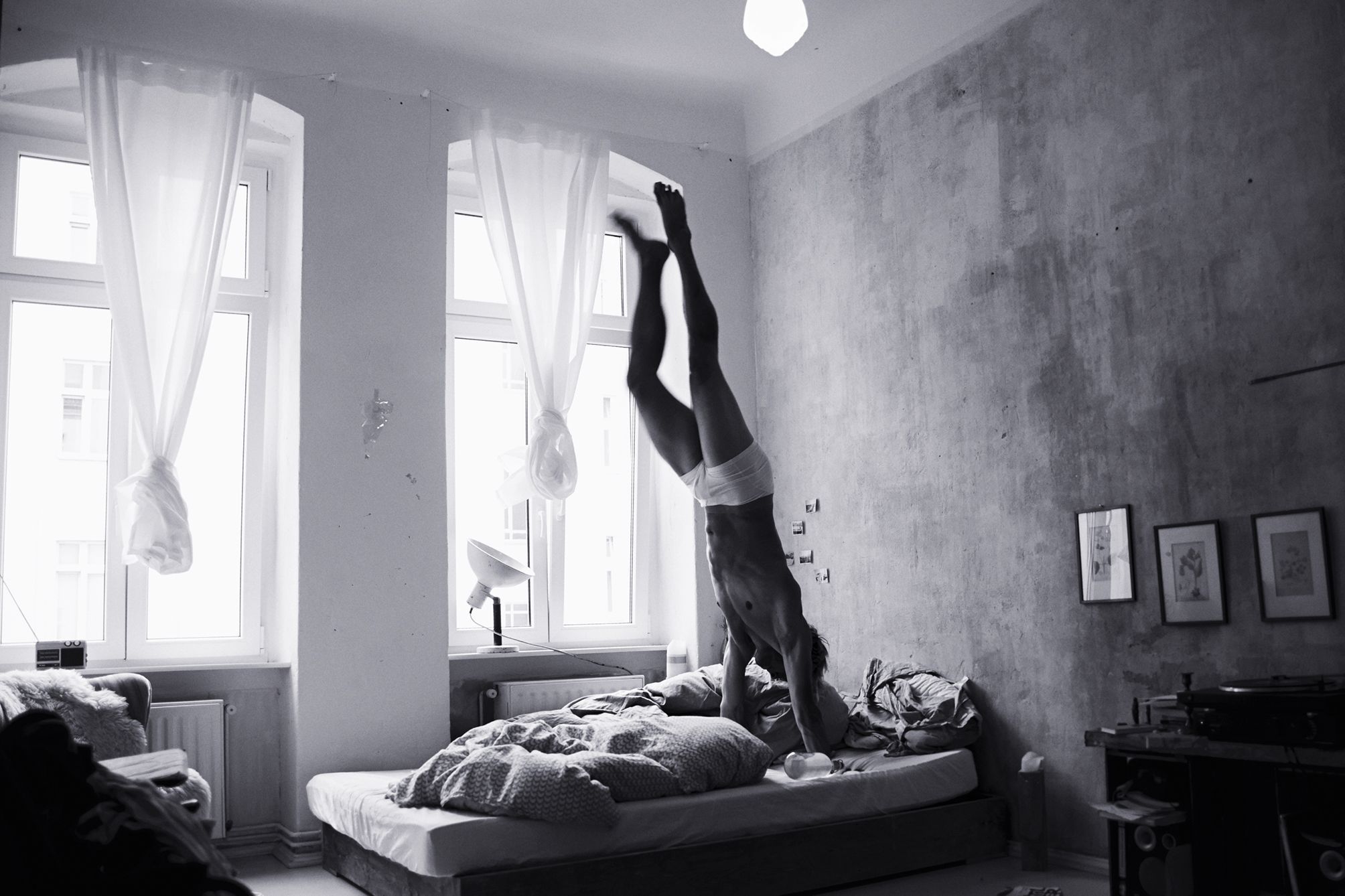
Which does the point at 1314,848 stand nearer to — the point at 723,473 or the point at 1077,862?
the point at 1077,862

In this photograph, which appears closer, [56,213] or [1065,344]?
[1065,344]

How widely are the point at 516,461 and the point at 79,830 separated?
12.1 ft

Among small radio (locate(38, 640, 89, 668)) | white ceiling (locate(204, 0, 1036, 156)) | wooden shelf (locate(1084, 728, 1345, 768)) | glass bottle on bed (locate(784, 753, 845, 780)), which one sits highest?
white ceiling (locate(204, 0, 1036, 156))

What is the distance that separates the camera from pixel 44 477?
4832 mm

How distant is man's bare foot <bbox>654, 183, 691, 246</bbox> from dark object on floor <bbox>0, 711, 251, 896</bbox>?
2.47m

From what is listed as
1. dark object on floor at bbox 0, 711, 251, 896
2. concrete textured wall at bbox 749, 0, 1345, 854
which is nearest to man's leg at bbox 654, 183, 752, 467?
concrete textured wall at bbox 749, 0, 1345, 854

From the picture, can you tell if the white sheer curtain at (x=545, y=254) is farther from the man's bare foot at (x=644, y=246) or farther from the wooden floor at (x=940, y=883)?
the wooden floor at (x=940, y=883)

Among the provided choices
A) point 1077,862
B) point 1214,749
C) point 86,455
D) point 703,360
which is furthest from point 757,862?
point 86,455

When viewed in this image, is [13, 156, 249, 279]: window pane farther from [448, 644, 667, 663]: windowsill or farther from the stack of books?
the stack of books

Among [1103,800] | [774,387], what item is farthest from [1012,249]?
[1103,800]

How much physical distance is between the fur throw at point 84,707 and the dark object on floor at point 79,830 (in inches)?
83.4

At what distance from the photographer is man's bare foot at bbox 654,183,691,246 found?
3834 millimetres

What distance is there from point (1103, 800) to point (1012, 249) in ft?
6.94

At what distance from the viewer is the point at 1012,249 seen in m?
4.53
